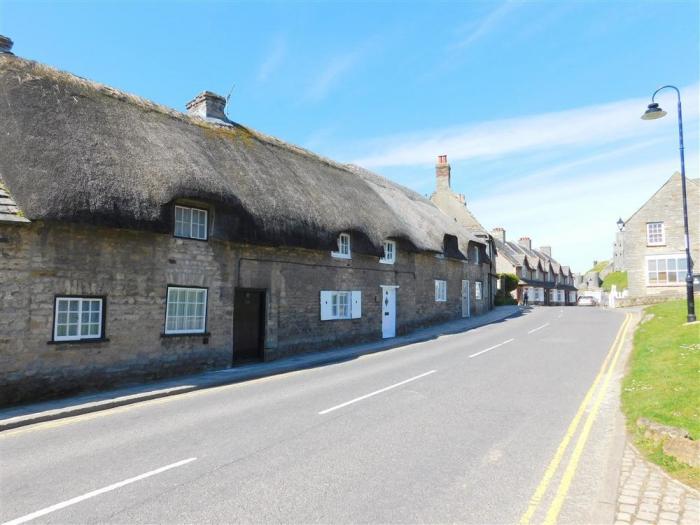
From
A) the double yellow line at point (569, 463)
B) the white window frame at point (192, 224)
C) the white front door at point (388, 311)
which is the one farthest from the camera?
the white front door at point (388, 311)

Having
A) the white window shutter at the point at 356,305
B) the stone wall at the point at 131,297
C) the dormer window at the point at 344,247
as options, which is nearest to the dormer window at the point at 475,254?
the white window shutter at the point at 356,305

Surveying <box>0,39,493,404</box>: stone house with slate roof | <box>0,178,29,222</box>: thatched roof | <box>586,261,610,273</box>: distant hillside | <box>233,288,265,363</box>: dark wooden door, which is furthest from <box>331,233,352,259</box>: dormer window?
<box>586,261,610,273</box>: distant hillside

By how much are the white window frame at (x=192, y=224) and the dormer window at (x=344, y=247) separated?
20.9ft

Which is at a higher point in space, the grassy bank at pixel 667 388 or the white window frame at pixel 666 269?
the white window frame at pixel 666 269

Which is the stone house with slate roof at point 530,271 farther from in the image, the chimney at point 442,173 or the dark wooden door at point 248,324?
the dark wooden door at point 248,324

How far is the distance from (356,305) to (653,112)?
13036 millimetres

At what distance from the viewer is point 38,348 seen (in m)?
10.0

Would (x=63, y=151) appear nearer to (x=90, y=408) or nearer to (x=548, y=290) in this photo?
(x=90, y=408)

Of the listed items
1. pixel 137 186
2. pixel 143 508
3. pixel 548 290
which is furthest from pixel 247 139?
pixel 548 290

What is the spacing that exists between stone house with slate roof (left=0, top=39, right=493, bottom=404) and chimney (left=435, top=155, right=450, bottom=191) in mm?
24924

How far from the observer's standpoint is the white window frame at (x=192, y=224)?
13.0 m

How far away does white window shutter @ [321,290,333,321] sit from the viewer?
1789 centimetres

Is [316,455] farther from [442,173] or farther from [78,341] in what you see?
[442,173]

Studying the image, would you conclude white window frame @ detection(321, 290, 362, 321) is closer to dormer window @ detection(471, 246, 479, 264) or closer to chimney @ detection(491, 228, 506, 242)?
dormer window @ detection(471, 246, 479, 264)
